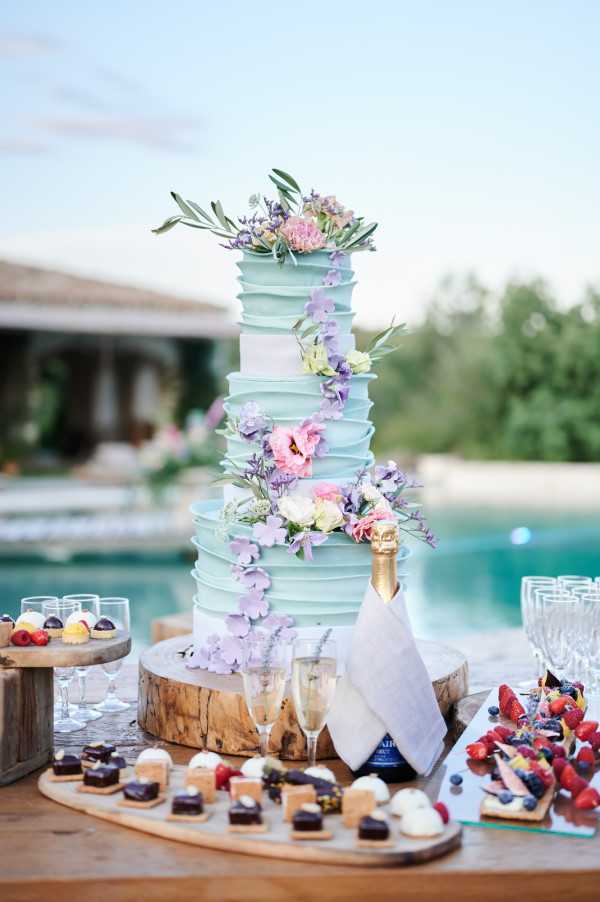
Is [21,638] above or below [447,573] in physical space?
above

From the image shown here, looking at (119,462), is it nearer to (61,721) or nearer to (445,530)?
(445,530)

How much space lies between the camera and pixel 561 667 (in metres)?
2.74

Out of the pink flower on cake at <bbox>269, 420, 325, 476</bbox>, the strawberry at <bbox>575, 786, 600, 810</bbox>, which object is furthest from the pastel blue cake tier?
the strawberry at <bbox>575, 786, 600, 810</bbox>

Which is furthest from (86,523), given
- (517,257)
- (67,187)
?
(517,257)

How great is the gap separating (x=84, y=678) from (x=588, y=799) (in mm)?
1365

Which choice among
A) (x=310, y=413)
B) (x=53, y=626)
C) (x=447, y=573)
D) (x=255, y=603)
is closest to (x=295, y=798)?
(x=255, y=603)

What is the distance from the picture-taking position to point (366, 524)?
2555 millimetres

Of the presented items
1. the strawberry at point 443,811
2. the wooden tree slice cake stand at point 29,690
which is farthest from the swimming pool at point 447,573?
the strawberry at point 443,811

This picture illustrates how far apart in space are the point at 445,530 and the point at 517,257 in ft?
26.9

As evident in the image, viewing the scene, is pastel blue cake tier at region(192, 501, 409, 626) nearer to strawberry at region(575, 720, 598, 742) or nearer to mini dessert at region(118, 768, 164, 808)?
strawberry at region(575, 720, 598, 742)

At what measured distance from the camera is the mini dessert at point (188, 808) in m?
2.02

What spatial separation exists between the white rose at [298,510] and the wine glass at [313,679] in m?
0.49

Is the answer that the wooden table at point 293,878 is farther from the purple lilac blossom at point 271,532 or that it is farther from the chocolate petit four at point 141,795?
the purple lilac blossom at point 271,532

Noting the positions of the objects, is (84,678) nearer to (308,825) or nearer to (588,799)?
(308,825)
